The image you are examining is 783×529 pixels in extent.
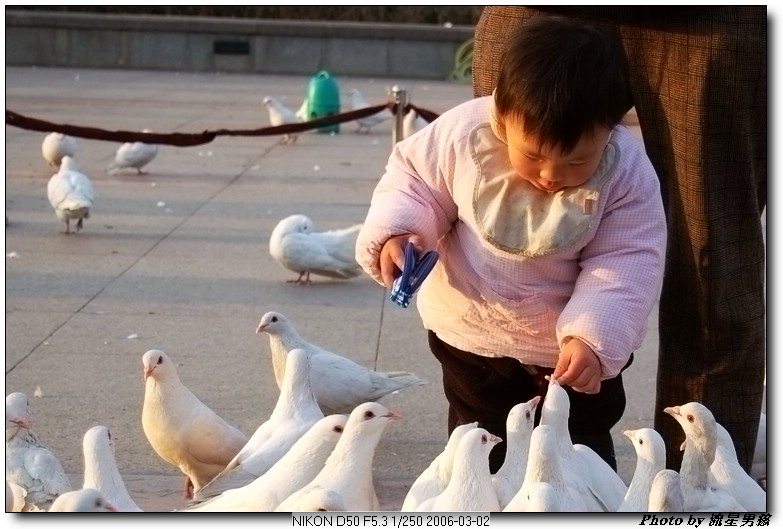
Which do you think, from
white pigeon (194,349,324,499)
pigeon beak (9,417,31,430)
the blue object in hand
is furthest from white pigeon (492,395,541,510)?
pigeon beak (9,417,31,430)

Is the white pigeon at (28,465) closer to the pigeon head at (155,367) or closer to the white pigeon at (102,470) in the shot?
the white pigeon at (102,470)

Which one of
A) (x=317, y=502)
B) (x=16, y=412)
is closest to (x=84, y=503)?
(x=317, y=502)

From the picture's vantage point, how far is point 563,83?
10.4 ft

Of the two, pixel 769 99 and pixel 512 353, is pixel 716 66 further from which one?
pixel 512 353

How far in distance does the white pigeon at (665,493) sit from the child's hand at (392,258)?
90 centimetres

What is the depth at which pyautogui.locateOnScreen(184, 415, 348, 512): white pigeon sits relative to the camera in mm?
3447

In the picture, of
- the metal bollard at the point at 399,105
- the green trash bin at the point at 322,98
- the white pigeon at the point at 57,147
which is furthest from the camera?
the green trash bin at the point at 322,98

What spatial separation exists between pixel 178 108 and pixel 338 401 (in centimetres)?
Answer: 1274

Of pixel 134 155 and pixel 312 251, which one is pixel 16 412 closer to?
pixel 312 251

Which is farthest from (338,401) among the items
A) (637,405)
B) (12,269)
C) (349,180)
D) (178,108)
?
(178,108)

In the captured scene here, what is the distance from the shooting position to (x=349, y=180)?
12.0 metres

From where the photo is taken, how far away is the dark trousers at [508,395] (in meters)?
3.89

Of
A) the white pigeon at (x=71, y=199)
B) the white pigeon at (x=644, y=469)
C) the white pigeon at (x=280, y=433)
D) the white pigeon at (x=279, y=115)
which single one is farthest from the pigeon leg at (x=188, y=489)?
the white pigeon at (x=279, y=115)

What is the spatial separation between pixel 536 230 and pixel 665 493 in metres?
0.87
